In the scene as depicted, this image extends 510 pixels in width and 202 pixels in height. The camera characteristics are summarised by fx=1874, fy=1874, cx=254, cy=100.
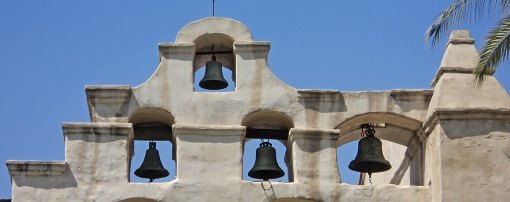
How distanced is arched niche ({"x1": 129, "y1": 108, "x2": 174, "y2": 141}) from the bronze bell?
292cm

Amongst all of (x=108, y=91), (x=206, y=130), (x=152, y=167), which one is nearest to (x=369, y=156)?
(x=206, y=130)

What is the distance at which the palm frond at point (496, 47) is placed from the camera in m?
25.6

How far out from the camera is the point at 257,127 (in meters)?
29.1

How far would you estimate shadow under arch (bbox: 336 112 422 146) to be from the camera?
28.7 metres

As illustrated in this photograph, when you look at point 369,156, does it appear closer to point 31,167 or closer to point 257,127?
point 257,127

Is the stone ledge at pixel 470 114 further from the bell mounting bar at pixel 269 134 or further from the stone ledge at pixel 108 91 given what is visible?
the stone ledge at pixel 108 91

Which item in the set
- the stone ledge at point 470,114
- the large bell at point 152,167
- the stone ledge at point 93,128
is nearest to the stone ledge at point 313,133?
the stone ledge at point 470,114

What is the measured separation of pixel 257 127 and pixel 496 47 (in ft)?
16.1

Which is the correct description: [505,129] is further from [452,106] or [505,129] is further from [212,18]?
[212,18]

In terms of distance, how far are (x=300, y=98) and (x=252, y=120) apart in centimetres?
84

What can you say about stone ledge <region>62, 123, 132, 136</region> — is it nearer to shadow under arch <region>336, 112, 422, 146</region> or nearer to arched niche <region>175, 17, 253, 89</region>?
arched niche <region>175, 17, 253, 89</region>

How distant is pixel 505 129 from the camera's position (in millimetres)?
27969

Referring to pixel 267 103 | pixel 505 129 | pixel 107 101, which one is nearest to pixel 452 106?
pixel 505 129

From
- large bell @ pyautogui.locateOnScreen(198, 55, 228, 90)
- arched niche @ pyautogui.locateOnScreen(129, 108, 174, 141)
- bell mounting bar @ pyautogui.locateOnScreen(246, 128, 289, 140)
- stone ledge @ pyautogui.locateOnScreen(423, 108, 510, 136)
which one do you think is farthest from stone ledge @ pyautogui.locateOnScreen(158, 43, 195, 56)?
stone ledge @ pyautogui.locateOnScreen(423, 108, 510, 136)
